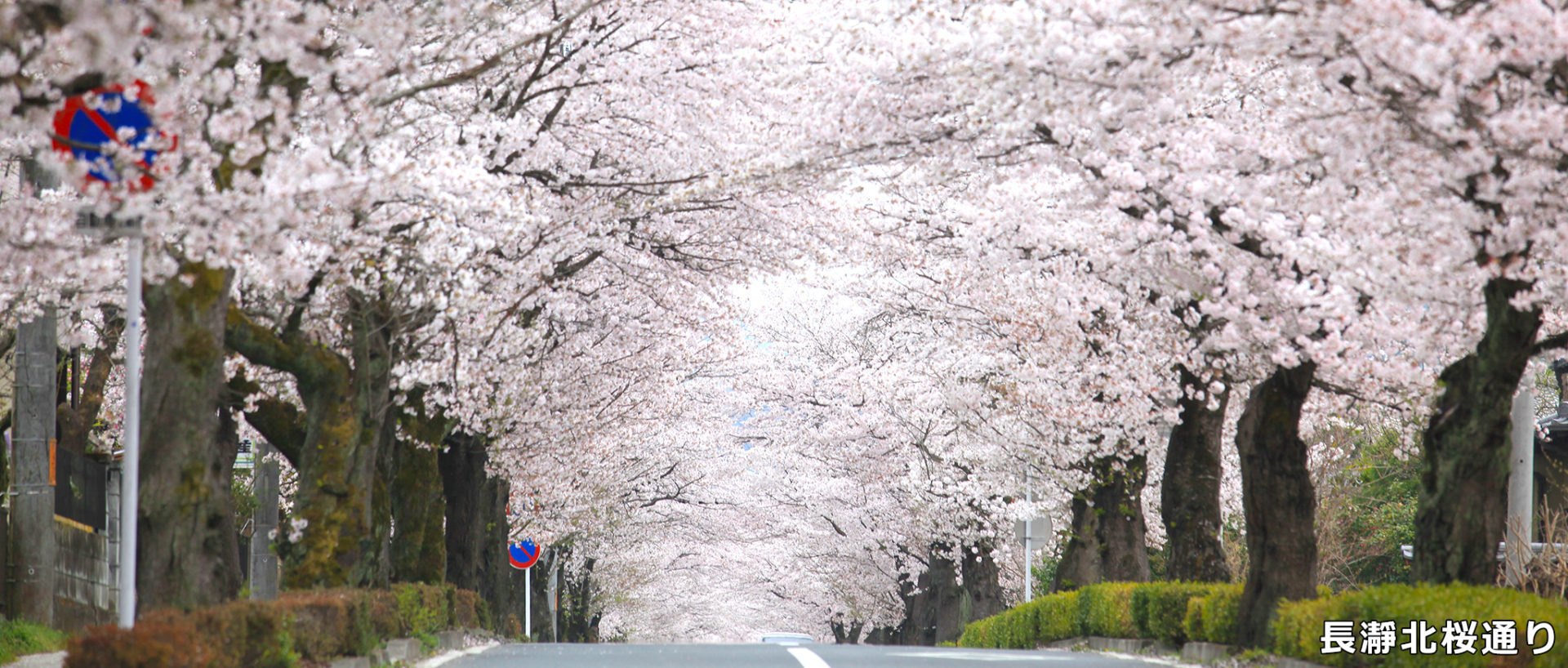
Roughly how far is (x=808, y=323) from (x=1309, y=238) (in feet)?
97.4

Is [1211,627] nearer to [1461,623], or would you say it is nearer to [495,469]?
[1461,623]

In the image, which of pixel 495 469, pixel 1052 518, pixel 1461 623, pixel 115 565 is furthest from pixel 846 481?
pixel 1461 623

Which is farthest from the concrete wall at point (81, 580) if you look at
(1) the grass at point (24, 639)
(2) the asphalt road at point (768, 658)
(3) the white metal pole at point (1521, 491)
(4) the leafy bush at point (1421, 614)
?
(3) the white metal pole at point (1521, 491)

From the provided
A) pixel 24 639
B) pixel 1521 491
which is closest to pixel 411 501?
pixel 24 639

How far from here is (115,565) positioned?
902 inches

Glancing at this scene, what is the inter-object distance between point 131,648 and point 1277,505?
34.9 feet

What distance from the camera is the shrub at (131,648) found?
7484mm

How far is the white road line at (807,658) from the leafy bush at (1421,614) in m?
4.55

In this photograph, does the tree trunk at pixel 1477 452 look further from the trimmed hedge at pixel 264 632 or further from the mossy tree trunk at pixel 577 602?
the mossy tree trunk at pixel 577 602

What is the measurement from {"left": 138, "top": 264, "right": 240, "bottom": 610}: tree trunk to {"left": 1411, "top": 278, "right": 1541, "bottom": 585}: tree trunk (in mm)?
9038

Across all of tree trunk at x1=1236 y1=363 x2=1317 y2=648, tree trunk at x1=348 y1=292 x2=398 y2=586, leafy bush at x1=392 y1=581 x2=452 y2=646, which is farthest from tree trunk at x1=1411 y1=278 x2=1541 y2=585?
leafy bush at x1=392 y1=581 x2=452 y2=646

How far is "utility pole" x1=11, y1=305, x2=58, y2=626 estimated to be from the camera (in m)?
16.2

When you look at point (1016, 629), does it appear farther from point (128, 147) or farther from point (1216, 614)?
point (128, 147)

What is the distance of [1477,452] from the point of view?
11.1 meters
